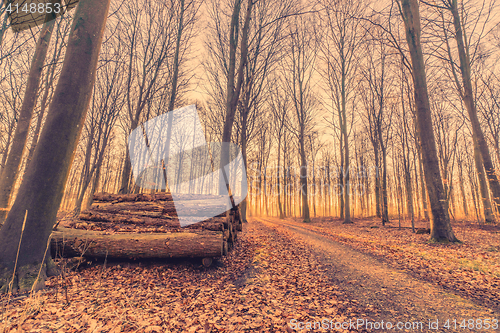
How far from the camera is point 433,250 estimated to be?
6160 millimetres

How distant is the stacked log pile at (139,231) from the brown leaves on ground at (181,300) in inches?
17.2

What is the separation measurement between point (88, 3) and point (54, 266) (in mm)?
5199

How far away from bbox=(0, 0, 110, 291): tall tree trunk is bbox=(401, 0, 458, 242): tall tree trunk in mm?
10573

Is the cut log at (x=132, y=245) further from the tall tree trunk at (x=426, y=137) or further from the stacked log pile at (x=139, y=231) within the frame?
the tall tree trunk at (x=426, y=137)

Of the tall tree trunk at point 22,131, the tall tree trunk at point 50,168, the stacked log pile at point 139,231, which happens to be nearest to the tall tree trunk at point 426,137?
the stacked log pile at point 139,231

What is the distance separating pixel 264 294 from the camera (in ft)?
12.3

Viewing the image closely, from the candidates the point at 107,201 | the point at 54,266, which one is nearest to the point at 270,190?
the point at 107,201

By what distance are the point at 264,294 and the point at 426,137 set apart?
8.35 meters

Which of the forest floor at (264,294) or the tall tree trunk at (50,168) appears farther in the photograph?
the tall tree trunk at (50,168)

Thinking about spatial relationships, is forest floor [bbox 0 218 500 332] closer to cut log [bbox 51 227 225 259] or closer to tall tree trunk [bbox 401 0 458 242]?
cut log [bbox 51 227 225 259]

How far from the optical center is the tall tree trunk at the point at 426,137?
7.16 meters

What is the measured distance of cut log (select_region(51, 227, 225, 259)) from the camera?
470 centimetres

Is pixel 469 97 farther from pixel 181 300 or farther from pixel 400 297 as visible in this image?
pixel 181 300

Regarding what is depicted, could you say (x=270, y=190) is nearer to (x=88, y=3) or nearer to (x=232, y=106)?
(x=232, y=106)
